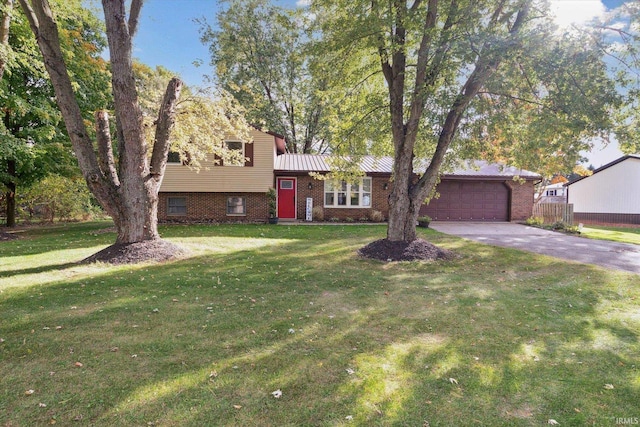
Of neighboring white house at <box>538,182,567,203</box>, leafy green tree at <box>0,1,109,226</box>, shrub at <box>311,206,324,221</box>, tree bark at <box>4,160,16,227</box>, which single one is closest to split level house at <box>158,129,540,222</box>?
shrub at <box>311,206,324,221</box>

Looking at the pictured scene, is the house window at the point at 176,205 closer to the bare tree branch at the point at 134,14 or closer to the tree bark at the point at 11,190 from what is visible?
the tree bark at the point at 11,190

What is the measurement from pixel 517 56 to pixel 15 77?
17903 millimetres

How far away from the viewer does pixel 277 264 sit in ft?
26.8

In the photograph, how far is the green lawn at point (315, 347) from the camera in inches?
104

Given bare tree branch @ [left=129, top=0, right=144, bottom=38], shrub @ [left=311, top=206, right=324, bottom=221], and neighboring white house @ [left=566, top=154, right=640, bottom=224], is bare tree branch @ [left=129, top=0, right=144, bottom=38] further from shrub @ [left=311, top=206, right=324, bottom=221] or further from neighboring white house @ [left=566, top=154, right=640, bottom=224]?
neighboring white house @ [left=566, top=154, right=640, bottom=224]

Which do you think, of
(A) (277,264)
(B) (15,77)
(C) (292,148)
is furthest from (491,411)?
(C) (292,148)

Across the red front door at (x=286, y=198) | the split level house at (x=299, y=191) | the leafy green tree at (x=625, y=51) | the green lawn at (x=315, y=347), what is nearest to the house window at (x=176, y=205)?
the split level house at (x=299, y=191)

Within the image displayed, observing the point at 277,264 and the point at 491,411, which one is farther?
the point at 277,264

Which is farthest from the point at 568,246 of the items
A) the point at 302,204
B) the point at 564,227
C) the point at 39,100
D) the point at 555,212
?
the point at 39,100

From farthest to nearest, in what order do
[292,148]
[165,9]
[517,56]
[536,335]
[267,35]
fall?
[292,148] → [267,35] → [165,9] → [517,56] → [536,335]

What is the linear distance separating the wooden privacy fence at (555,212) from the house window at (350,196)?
30.5 ft

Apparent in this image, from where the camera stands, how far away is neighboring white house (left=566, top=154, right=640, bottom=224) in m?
22.2

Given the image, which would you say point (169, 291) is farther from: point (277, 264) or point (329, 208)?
point (329, 208)

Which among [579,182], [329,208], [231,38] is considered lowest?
[329,208]
